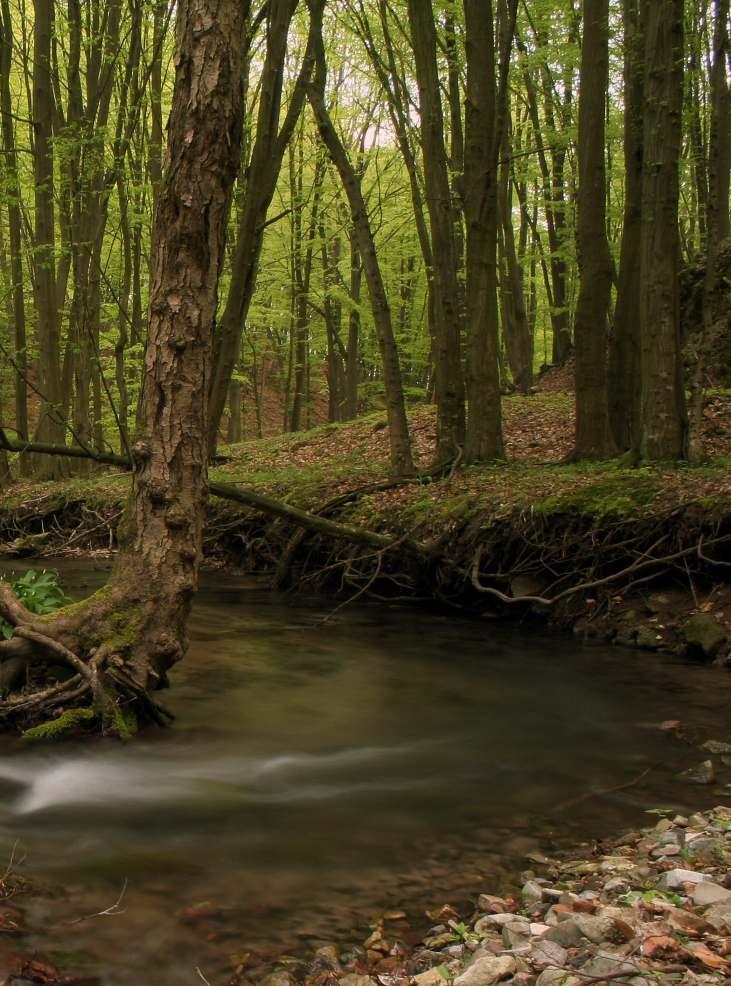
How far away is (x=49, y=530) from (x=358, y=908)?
1484cm

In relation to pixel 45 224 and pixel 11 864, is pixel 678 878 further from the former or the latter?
pixel 45 224

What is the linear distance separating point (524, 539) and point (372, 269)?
17.9 ft

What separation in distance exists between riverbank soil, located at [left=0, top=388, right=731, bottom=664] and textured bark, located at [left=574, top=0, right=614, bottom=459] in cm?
86

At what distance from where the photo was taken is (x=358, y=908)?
384 centimetres

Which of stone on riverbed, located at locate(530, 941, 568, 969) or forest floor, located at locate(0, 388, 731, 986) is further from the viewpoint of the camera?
forest floor, located at locate(0, 388, 731, 986)

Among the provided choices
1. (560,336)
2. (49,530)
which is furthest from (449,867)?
(560,336)

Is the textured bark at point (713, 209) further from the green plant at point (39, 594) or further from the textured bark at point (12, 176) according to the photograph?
the textured bark at point (12, 176)

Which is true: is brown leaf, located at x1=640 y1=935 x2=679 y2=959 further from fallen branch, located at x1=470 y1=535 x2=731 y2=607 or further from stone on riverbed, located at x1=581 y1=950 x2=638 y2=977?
fallen branch, located at x1=470 y1=535 x2=731 y2=607

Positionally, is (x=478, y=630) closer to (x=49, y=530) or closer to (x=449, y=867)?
(x=449, y=867)

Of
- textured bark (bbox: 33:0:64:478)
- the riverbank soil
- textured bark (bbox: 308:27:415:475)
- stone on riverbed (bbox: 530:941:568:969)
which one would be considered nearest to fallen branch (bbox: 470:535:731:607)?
the riverbank soil

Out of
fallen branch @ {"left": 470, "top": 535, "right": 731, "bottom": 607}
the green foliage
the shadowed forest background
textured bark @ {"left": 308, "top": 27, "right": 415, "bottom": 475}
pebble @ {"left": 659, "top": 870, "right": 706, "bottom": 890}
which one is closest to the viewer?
pebble @ {"left": 659, "top": 870, "right": 706, "bottom": 890}

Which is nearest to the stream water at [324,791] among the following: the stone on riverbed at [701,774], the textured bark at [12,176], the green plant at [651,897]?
the stone on riverbed at [701,774]

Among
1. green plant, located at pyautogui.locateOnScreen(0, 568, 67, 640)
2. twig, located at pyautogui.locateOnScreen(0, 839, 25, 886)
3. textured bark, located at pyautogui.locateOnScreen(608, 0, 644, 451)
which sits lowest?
twig, located at pyautogui.locateOnScreen(0, 839, 25, 886)

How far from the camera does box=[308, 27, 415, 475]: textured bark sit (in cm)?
1353
